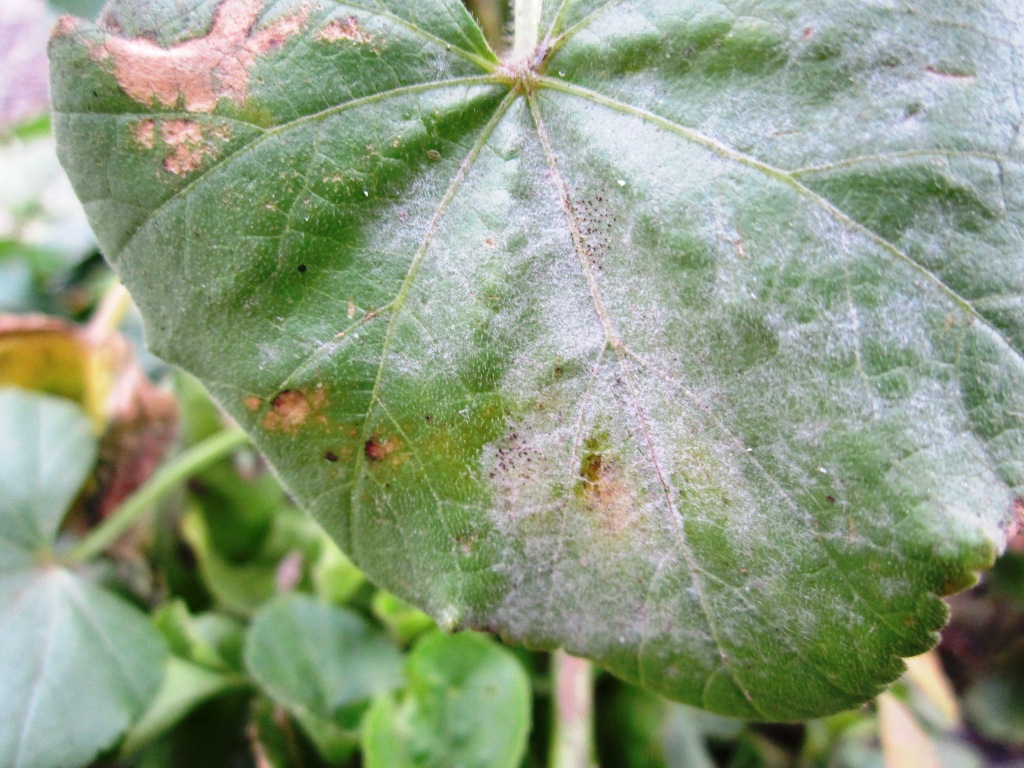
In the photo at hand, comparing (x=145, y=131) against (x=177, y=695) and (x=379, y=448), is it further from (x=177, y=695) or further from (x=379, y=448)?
(x=177, y=695)

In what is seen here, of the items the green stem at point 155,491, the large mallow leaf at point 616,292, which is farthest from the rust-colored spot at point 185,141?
the green stem at point 155,491

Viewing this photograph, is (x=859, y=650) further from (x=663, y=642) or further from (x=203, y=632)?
(x=203, y=632)

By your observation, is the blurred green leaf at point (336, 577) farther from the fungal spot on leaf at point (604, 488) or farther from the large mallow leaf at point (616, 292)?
the fungal spot on leaf at point (604, 488)

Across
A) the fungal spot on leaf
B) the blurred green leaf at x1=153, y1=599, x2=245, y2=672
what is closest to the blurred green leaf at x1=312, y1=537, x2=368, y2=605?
the blurred green leaf at x1=153, y1=599, x2=245, y2=672

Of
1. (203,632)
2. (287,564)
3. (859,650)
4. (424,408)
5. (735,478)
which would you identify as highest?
(424,408)

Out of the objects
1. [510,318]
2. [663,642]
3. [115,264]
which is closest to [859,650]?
[663,642]

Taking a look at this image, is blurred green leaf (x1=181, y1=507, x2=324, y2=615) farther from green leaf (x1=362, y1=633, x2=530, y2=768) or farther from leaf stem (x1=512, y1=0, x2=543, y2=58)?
leaf stem (x1=512, y1=0, x2=543, y2=58)

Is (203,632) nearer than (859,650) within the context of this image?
No
